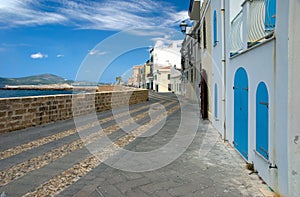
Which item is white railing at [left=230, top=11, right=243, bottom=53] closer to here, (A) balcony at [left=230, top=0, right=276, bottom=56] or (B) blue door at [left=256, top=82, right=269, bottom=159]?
(A) balcony at [left=230, top=0, right=276, bottom=56]

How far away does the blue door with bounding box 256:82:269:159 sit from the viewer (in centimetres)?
369

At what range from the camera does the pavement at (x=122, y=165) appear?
3.62m

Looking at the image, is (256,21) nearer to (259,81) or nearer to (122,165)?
(259,81)

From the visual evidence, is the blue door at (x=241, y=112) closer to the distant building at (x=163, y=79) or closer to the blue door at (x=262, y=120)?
the blue door at (x=262, y=120)

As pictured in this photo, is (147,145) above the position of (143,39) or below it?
below

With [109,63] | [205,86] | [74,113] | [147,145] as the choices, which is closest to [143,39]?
[109,63]

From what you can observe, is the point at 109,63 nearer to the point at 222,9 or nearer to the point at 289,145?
the point at 222,9

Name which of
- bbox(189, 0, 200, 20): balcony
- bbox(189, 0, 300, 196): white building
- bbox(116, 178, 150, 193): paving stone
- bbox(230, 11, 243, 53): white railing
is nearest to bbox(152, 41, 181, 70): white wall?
bbox(189, 0, 200, 20): balcony

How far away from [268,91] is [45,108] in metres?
8.28

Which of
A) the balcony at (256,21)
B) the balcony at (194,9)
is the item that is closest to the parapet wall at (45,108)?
the balcony at (194,9)

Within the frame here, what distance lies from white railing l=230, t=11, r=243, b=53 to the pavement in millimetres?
2427

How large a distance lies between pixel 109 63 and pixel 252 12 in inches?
297

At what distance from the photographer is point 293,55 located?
9.21 feet

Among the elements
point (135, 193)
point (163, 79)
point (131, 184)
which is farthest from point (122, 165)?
point (163, 79)
